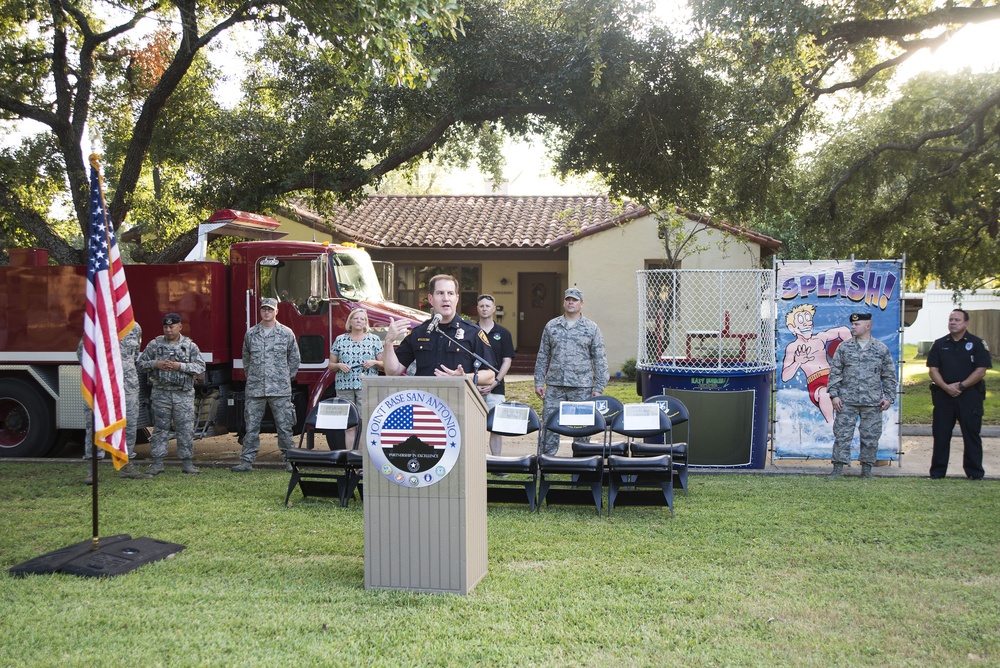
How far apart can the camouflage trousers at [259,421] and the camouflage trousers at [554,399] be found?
274cm

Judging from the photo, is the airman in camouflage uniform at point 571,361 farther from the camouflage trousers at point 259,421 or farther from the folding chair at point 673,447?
the camouflage trousers at point 259,421

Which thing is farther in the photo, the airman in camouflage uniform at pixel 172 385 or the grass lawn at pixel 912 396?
the grass lawn at pixel 912 396

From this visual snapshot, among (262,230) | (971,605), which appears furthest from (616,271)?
(971,605)

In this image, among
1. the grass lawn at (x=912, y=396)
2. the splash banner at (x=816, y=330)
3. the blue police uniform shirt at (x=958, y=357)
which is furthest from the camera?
the grass lawn at (x=912, y=396)

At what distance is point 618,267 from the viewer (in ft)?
70.2

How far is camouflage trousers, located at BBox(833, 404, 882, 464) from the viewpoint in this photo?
9367 mm

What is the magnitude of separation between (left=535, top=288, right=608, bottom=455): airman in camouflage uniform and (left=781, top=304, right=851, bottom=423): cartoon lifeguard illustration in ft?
8.31

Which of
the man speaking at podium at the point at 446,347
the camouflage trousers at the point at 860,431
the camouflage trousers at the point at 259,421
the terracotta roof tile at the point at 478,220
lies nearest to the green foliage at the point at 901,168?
the terracotta roof tile at the point at 478,220

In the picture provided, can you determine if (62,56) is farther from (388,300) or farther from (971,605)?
(971,605)

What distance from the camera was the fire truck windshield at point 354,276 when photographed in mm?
10719

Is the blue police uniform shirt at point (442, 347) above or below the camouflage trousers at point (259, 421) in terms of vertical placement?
above

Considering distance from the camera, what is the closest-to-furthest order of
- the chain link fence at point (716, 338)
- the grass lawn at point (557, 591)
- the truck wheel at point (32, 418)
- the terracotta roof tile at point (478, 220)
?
the grass lawn at point (557, 591) < the chain link fence at point (716, 338) < the truck wheel at point (32, 418) < the terracotta roof tile at point (478, 220)

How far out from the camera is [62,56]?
13734mm

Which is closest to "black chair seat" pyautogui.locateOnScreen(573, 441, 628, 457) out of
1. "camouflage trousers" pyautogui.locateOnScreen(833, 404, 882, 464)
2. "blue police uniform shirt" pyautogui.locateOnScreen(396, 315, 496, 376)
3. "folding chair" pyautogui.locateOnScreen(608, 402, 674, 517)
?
"folding chair" pyautogui.locateOnScreen(608, 402, 674, 517)
